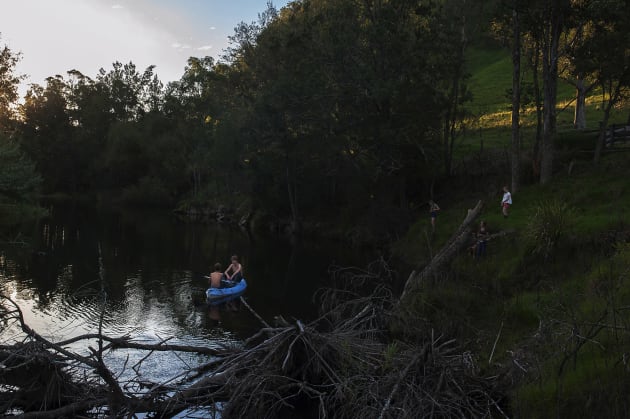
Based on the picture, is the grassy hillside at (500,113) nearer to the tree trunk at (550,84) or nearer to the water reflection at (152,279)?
the tree trunk at (550,84)

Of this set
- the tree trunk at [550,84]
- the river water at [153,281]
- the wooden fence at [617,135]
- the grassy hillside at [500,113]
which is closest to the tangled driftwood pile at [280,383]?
the river water at [153,281]

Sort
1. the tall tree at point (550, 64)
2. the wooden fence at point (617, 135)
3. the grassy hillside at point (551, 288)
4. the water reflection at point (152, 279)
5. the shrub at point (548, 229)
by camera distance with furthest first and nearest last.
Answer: the wooden fence at point (617, 135), the tall tree at point (550, 64), the water reflection at point (152, 279), the shrub at point (548, 229), the grassy hillside at point (551, 288)

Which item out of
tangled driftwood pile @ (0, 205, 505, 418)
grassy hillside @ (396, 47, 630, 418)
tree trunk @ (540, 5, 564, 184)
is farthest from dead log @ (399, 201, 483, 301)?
tree trunk @ (540, 5, 564, 184)

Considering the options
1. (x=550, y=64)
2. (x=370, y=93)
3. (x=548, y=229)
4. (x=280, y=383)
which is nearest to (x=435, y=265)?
(x=548, y=229)

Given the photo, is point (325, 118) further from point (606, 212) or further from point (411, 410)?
point (411, 410)

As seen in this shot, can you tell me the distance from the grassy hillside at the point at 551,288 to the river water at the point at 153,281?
19.9 ft

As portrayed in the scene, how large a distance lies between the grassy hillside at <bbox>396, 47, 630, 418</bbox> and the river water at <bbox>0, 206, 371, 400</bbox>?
6069 millimetres

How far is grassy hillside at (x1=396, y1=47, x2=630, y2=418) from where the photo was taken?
947cm

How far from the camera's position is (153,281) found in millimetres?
27938

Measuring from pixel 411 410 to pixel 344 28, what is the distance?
3359cm

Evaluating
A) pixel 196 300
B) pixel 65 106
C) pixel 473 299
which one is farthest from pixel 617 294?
pixel 65 106

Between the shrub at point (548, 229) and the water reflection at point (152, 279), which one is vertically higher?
the shrub at point (548, 229)

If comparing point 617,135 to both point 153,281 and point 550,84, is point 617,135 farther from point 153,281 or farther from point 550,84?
point 153,281

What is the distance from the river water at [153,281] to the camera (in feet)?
61.7
